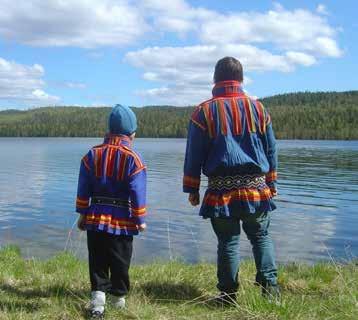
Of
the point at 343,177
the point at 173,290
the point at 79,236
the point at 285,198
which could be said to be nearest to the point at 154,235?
the point at 79,236

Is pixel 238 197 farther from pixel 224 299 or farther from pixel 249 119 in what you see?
pixel 224 299

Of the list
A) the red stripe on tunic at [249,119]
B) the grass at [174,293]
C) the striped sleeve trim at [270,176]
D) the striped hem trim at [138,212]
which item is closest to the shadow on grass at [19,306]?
the grass at [174,293]

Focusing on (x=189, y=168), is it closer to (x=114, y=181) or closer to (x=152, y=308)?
(x=114, y=181)

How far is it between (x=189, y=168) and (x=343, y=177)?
1358 inches

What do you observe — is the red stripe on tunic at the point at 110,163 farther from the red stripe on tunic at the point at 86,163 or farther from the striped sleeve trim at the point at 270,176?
the striped sleeve trim at the point at 270,176

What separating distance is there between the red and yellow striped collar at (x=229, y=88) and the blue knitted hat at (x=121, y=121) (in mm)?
966

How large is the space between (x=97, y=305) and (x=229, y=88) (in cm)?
256

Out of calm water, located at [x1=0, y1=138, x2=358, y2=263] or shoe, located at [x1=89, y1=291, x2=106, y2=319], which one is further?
calm water, located at [x1=0, y1=138, x2=358, y2=263]

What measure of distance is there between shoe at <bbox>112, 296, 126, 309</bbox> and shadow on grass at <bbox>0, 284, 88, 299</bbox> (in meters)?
0.56

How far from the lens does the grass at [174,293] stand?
15.7 feet

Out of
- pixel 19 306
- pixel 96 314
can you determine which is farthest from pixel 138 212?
pixel 19 306

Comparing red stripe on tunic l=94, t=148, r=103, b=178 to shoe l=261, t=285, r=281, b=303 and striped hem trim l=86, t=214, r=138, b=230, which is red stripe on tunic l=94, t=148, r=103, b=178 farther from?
shoe l=261, t=285, r=281, b=303

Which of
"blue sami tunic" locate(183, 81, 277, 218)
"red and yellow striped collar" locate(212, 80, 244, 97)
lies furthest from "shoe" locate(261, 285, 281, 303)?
"red and yellow striped collar" locate(212, 80, 244, 97)

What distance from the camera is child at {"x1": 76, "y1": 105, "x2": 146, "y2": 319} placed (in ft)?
17.5
